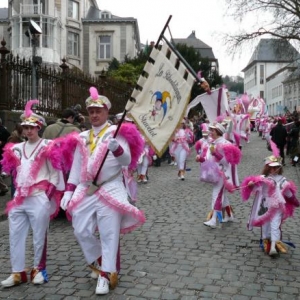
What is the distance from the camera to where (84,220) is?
4.78 m

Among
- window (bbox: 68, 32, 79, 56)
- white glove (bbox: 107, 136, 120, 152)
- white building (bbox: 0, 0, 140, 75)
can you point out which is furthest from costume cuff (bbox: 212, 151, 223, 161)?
window (bbox: 68, 32, 79, 56)

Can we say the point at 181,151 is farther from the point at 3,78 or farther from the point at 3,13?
the point at 3,13

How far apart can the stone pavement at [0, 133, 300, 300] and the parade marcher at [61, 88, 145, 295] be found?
38cm

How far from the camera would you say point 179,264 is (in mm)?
5648

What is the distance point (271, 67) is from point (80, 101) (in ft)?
337

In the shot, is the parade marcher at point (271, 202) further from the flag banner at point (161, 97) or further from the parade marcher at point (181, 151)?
the parade marcher at point (181, 151)

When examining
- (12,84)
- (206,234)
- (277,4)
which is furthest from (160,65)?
(277,4)

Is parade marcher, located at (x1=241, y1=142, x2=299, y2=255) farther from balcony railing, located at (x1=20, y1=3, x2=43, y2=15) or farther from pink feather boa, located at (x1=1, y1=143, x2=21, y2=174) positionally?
balcony railing, located at (x1=20, y1=3, x2=43, y2=15)

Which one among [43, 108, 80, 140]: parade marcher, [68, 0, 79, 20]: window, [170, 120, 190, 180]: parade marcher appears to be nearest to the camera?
[43, 108, 80, 140]: parade marcher

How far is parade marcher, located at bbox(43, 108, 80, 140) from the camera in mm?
7641

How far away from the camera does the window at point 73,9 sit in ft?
149

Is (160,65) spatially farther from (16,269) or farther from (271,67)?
(271,67)

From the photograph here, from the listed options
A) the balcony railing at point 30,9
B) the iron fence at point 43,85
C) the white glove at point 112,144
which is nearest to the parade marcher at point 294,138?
the iron fence at point 43,85

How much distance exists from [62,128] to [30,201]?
2.87m
